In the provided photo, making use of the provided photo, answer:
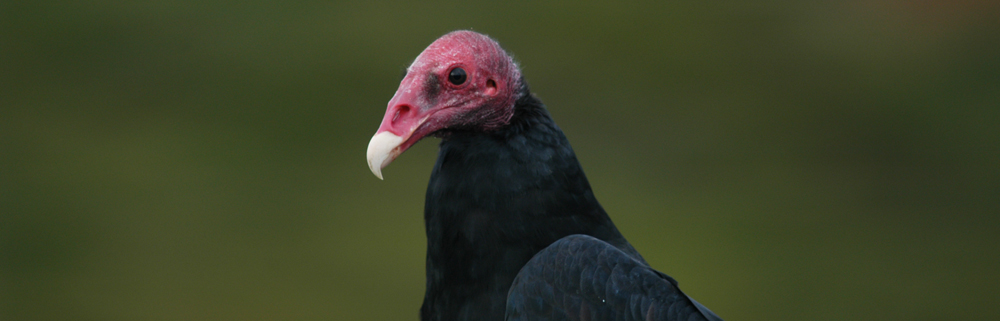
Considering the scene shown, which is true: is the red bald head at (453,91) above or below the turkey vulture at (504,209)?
above

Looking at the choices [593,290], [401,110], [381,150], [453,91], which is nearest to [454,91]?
[453,91]

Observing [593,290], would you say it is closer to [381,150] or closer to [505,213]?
[505,213]

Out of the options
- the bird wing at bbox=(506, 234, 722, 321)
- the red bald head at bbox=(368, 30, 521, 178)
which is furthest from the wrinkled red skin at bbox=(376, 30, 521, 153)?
the bird wing at bbox=(506, 234, 722, 321)

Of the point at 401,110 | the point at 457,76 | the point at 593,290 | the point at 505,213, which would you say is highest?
the point at 457,76

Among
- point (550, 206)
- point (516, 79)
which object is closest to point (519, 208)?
point (550, 206)

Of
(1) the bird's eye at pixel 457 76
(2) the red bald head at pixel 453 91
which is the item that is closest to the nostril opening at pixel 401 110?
(2) the red bald head at pixel 453 91

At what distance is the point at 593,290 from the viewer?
6.61 ft

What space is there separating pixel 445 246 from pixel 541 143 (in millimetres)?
378

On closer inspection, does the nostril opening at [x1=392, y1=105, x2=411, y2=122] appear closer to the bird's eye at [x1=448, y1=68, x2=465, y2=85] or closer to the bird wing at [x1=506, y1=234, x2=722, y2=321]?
the bird's eye at [x1=448, y1=68, x2=465, y2=85]

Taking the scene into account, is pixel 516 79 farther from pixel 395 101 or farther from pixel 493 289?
pixel 493 289

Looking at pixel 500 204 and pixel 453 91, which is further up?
pixel 453 91

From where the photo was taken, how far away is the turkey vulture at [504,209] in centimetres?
202

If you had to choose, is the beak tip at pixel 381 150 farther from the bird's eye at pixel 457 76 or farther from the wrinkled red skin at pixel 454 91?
the bird's eye at pixel 457 76

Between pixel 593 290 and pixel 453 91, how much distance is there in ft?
2.04
